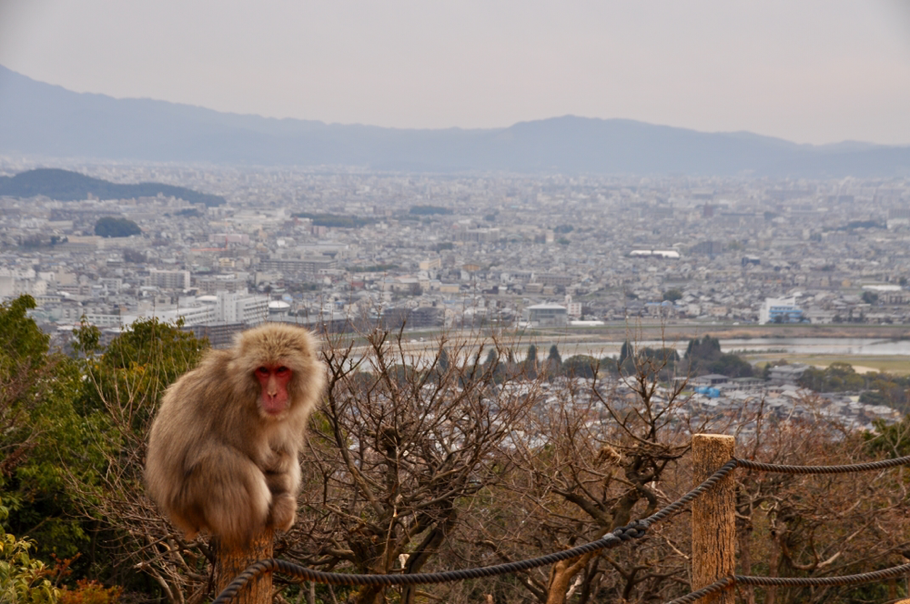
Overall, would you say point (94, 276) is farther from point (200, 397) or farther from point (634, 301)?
point (200, 397)

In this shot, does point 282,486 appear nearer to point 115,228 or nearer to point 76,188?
point 115,228

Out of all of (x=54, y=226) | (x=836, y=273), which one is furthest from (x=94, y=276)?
(x=836, y=273)

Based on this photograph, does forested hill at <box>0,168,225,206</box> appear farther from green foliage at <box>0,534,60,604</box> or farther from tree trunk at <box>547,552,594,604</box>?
green foliage at <box>0,534,60,604</box>

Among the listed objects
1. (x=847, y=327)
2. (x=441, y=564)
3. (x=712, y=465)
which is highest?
(x=712, y=465)

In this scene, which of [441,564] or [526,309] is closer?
[441,564]

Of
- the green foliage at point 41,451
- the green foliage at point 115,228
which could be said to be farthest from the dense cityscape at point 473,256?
the green foliage at point 41,451

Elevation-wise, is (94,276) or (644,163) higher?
(644,163)
